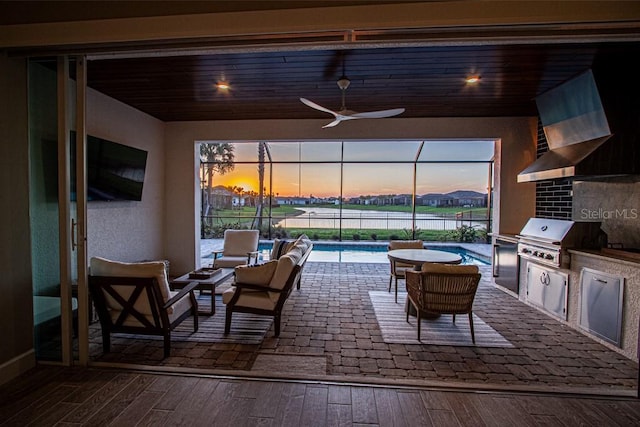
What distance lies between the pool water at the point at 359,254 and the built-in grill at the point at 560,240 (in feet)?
11.7

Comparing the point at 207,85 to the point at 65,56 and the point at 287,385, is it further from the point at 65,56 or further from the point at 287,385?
the point at 287,385

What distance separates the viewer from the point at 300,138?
5234 mm

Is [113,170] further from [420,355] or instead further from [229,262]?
[420,355]

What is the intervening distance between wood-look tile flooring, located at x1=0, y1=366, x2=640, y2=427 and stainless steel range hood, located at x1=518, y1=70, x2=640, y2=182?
234 cm

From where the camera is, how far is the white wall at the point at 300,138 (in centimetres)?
502

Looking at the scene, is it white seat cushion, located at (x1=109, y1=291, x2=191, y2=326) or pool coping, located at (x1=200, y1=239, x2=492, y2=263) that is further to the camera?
pool coping, located at (x1=200, y1=239, x2=492, y2=263)

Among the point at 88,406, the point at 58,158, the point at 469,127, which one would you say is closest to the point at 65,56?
the point at 58,158

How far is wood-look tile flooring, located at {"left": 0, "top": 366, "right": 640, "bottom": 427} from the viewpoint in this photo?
1799mm

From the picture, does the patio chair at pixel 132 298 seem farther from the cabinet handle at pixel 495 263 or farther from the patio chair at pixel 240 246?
the cabinet handle at pixel 495 263

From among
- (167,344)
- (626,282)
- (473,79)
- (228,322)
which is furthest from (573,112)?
(167,344)

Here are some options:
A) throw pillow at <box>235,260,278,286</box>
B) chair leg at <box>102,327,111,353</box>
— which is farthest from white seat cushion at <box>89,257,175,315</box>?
throw pillow at <box>235,260,278,286</box>

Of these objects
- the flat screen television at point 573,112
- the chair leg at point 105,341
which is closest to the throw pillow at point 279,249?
the chair leg at point 105,341

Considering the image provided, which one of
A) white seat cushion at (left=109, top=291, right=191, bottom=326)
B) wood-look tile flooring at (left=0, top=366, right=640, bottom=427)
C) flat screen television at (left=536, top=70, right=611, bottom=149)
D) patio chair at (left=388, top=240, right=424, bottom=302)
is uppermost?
flat screen television at (left=536, top=70, right=611, bottom=149)

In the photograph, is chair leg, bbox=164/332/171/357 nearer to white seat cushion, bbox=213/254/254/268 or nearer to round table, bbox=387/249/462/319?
white seat cushion, bbox=213/254/254/268
